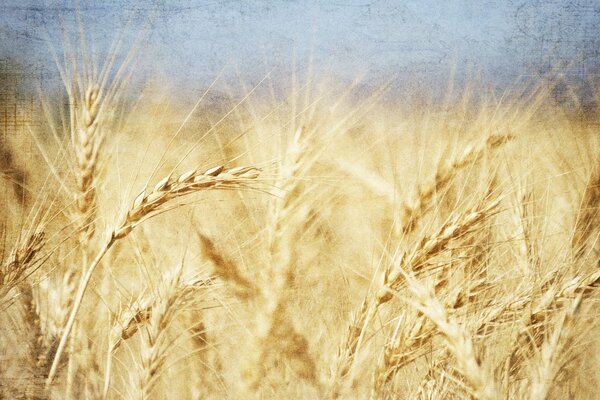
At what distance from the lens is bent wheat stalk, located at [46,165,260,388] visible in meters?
1.61

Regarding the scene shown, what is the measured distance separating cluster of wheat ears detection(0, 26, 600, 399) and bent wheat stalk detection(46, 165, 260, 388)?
5cm

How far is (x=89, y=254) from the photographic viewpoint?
1.71 m

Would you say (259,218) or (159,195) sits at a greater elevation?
(159,195)

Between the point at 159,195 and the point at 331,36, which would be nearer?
the point at 159,195

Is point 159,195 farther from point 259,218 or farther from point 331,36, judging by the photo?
point 331,36

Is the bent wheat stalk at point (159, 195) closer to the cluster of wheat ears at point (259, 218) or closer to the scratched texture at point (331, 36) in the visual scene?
the cluster of wheat ears at point (259, 218)

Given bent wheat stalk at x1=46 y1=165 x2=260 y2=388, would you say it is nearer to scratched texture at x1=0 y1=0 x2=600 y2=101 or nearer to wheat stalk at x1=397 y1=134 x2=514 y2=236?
scratched texture at x1=0 y1=0 x2=600 y2=101

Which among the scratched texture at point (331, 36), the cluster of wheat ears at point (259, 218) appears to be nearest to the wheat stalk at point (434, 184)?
the cluster of wheat ears at point (259, 218)

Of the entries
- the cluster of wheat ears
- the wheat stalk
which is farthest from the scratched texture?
the wheat stalk

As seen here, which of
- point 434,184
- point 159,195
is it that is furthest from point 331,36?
point 159,195

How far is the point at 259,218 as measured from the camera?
174cm

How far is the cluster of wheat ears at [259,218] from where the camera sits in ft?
5.64

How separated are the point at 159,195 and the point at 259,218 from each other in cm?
31

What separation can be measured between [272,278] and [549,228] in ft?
2.81
